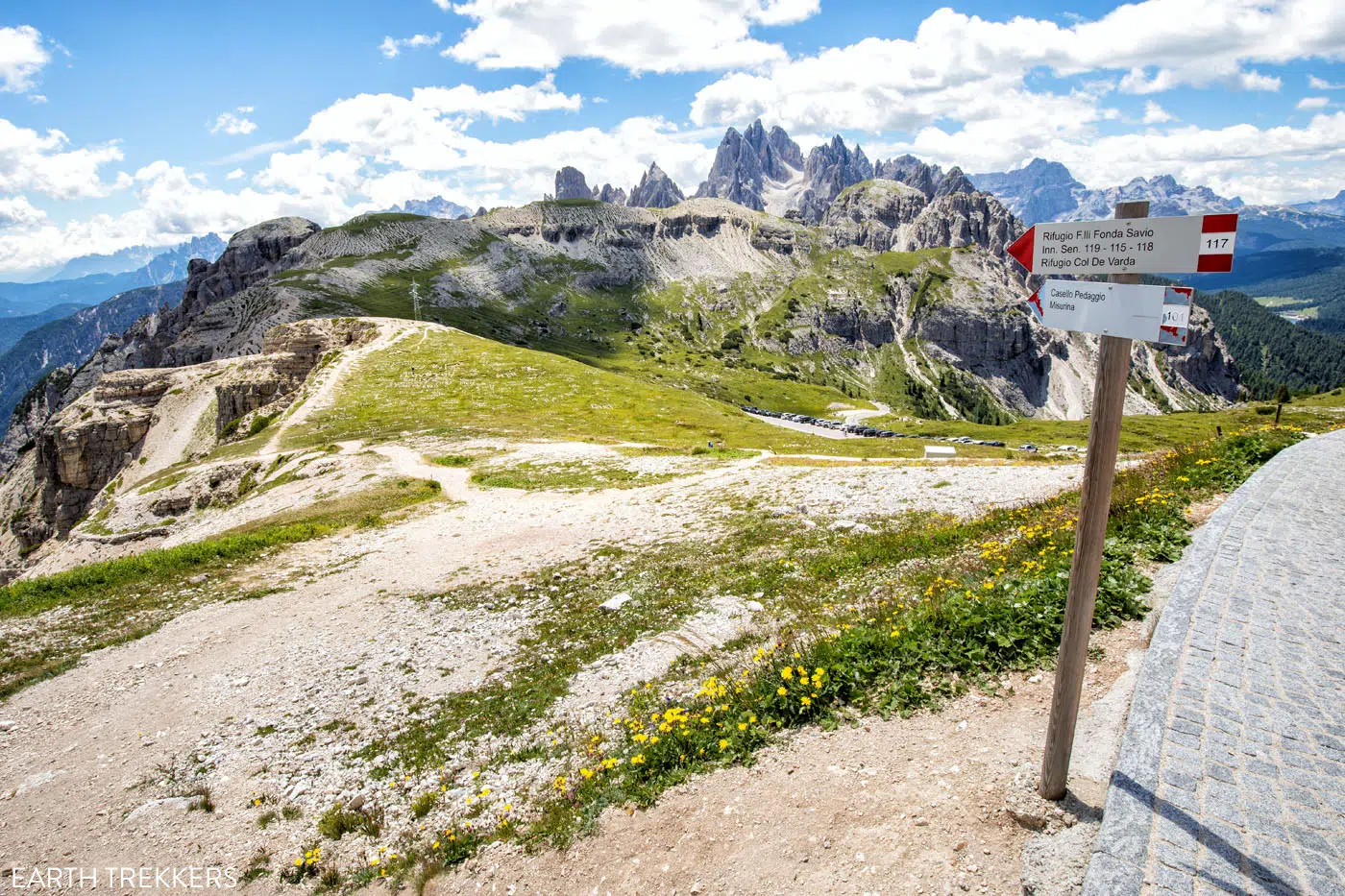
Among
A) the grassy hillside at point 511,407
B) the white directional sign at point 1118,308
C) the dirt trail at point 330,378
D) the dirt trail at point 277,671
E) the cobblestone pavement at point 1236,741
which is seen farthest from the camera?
the dirt trail at point 330,378

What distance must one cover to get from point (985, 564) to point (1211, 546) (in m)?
4.76

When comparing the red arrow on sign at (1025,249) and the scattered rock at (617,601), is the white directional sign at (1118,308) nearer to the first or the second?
→ the red arrow on sign at (1025,249)

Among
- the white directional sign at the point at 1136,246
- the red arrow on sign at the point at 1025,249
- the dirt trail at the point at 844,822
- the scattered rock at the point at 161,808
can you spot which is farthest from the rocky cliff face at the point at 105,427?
the white directional sign at the point at 1136,246

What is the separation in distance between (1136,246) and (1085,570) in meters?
3.84

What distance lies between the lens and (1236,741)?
801 centimetres

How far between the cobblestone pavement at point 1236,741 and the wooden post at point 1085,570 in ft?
2.41

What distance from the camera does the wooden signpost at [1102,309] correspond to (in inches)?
237

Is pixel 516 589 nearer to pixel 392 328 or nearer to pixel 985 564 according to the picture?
pixel 985 564

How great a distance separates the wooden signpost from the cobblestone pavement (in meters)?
1.21

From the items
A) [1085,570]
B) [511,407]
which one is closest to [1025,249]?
[1085,570]

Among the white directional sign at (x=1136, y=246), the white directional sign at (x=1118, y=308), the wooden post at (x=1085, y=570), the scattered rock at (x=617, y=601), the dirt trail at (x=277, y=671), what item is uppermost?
the white directional sign at (x=1136, y=246)

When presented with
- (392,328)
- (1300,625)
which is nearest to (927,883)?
(1300,625)

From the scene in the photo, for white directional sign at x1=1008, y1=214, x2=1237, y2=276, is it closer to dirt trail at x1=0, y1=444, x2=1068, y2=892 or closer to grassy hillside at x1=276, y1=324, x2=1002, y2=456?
dirt trail at x1=0, y1=444, x2=1068, y2=892

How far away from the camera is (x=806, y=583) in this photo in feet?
61.4
